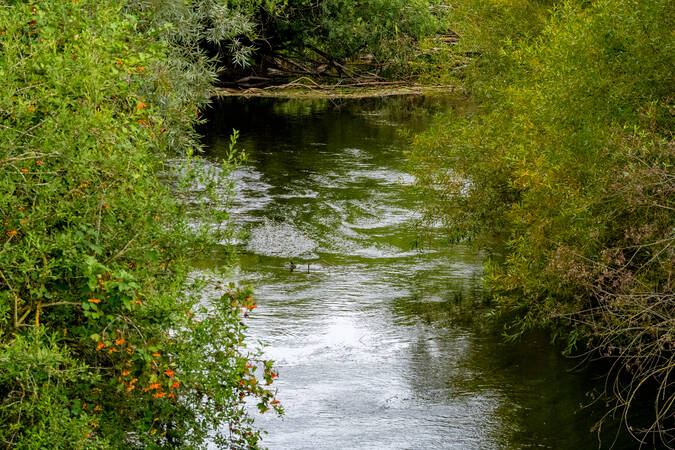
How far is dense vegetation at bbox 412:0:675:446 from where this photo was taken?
9125 mm

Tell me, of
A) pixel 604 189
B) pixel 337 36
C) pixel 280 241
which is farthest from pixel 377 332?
pixel 337 36

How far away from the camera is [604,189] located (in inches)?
356

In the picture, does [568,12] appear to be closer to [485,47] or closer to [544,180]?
[544,180]

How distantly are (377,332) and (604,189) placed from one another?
6.33 metres

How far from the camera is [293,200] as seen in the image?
72.0ft

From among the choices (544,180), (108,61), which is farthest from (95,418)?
(544,180)

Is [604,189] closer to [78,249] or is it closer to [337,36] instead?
[78,249]

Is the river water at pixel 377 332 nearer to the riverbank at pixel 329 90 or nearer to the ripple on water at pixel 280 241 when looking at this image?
the ripple on water at pixel 280 241

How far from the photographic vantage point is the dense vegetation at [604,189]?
912 centimetres

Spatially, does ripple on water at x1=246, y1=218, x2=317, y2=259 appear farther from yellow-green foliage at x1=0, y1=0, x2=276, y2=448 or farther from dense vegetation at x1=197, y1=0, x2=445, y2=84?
dense vegetation at x1=197, y1=0, x2=445, y2=84

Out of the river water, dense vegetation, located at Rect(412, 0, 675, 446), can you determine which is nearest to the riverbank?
the river water

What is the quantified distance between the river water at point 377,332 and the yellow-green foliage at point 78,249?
404cm

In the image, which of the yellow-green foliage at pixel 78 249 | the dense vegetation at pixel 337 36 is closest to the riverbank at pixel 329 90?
the dense vegetation at pixel 337 36

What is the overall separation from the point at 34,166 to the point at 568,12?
30.9 feet
